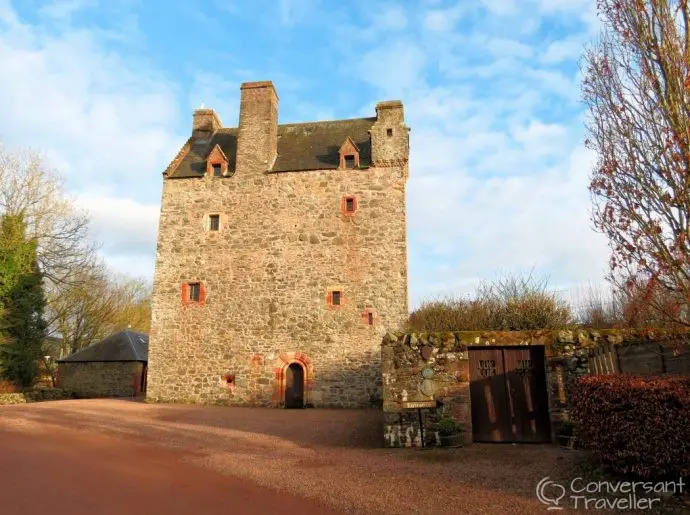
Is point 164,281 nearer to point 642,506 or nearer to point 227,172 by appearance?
point 227,172

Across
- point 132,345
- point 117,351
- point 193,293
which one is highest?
point 193,293

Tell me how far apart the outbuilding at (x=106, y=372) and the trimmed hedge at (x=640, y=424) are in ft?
79.8

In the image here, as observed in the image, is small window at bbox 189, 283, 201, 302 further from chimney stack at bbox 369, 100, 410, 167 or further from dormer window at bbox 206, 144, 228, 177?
Result: chimney stack at bbox 369, 100, 410, 167

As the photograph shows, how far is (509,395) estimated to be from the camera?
32.4 ft

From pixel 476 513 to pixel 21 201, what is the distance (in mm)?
27156

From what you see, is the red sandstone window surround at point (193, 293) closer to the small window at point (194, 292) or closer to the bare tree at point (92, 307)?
the small window at point (194, 292)

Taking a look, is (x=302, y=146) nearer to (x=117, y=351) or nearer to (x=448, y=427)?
(x=117, y=351)

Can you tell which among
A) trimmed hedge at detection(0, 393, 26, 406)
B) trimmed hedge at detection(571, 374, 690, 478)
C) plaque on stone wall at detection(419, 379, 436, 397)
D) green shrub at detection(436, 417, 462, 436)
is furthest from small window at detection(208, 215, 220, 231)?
trimmed hedge at detection(571, 374, 690, 478)

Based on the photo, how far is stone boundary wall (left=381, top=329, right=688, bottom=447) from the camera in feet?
31.2

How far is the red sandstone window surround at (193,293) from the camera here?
20031 mm

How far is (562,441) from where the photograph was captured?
916 cm

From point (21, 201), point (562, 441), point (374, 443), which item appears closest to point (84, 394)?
point (21, 201)

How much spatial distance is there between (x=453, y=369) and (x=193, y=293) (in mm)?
13548

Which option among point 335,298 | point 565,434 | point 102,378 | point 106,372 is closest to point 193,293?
point 335,298
